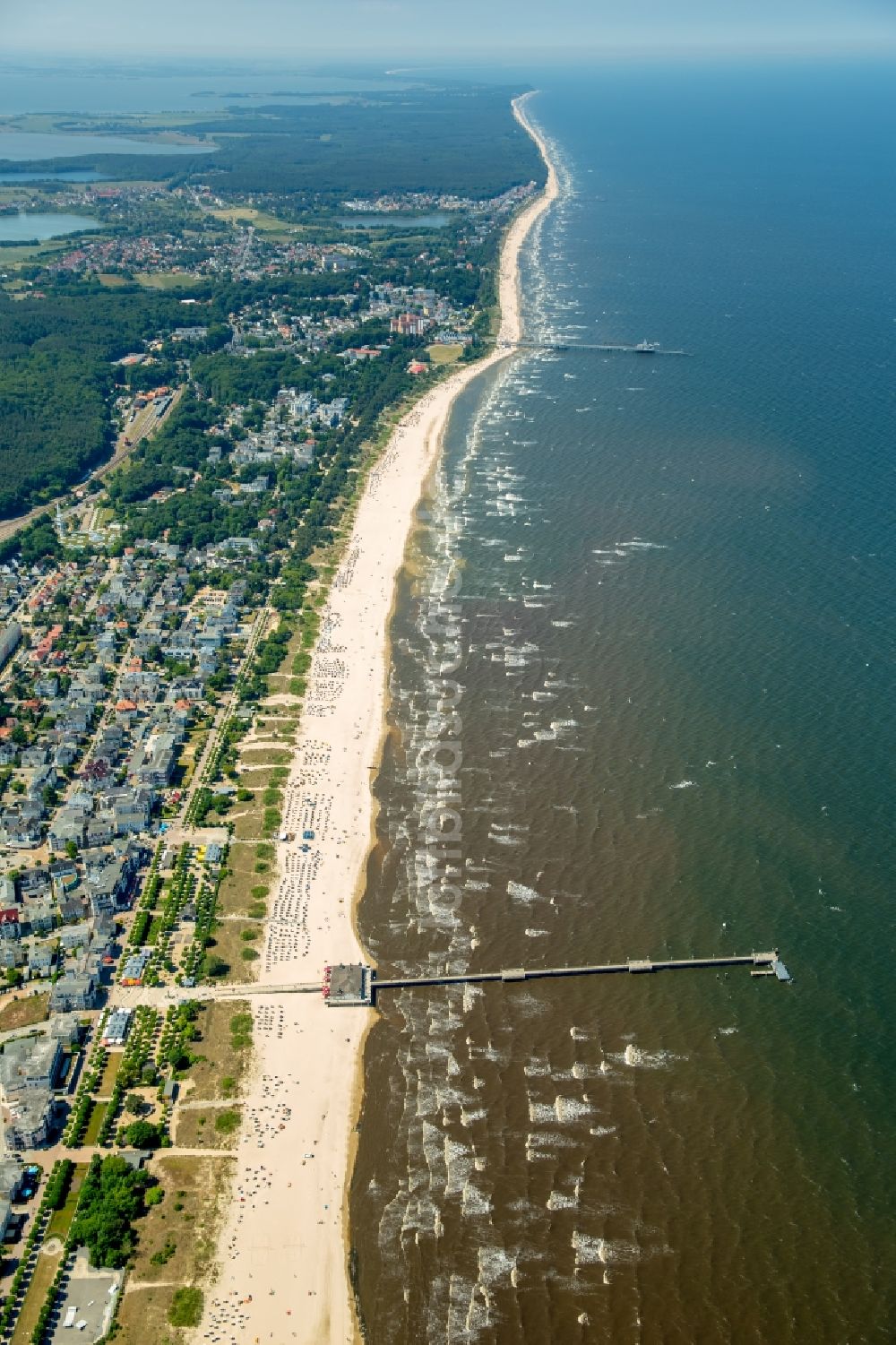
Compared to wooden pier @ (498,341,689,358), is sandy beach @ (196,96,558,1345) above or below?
below

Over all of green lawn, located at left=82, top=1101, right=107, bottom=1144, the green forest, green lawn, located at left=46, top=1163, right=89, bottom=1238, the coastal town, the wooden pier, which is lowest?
green lawn, located at left=46, top=1163, right=89, bottom=1238

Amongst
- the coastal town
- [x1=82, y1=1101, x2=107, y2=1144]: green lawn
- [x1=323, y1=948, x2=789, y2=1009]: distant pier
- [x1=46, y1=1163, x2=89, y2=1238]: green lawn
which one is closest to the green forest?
the coastal town

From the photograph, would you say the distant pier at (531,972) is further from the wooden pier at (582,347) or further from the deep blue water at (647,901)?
the wooden pier at (582,347)

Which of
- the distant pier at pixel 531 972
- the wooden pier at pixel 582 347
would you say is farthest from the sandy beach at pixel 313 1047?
the wooden pier at pixel 582 347

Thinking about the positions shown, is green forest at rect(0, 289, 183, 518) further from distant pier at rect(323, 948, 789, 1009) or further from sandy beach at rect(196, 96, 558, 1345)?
distant pier at rect(323, 948, 789, 1009)

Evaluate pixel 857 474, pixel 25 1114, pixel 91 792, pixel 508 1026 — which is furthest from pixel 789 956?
pixel 857 474
